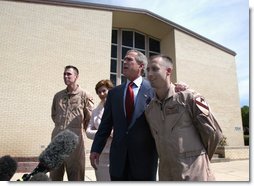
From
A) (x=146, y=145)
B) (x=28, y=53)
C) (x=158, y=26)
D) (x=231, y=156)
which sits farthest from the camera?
(x=158, y=26)

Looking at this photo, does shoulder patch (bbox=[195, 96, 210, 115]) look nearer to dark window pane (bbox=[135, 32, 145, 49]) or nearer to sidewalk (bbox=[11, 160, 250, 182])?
sidewalk (bbox=[11, 160, 250, 182])

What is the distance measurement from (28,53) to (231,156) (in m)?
5.60

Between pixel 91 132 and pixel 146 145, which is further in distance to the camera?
pixel 91 132

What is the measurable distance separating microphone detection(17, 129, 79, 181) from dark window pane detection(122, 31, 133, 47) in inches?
280

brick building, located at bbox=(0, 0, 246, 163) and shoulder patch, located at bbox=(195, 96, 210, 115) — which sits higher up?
brick building, located at bbox=(0, 0, 246, 163)

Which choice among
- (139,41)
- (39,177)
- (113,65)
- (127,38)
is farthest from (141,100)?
(139,41)

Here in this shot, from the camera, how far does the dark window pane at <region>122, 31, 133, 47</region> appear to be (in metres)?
7.79

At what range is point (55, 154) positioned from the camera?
81 cm

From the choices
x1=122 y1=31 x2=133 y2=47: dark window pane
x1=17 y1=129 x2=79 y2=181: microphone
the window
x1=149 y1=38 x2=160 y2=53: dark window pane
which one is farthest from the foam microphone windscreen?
x1=149 y1=38 x2=160 y2=53: dark window pane

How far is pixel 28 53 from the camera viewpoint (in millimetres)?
5883

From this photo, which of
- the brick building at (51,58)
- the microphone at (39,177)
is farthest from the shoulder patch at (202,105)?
the brick building at (51,58)

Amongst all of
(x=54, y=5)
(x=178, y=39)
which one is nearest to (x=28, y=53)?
(x=54, y=5)

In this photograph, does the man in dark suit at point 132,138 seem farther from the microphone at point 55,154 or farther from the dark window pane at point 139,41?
the dark window pane at point 139,41

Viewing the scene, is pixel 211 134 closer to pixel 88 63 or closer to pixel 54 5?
pixel 88 63
